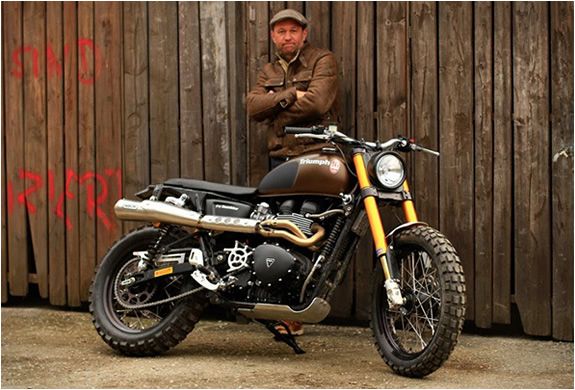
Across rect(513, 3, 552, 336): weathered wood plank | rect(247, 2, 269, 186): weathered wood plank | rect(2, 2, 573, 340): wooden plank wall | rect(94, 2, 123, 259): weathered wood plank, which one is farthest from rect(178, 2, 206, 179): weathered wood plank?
rect(513, 3, 552, 336): weathered wood plank

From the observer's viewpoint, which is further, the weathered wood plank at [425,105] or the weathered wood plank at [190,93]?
the weathered wood plank at [190,93]

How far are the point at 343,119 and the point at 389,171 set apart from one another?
1201 millimetres

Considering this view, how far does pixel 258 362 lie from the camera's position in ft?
21.1

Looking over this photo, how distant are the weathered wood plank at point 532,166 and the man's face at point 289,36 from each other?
1317 mm

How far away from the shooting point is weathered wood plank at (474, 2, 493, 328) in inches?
273

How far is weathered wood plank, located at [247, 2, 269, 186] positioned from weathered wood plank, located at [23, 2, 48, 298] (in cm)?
169

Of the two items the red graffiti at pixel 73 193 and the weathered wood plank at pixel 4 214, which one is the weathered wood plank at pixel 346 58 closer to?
the red graffiti at pixel 73 193

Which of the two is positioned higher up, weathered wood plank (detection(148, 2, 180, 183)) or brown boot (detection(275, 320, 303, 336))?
weathered wood plank (detection(148, 2, 180, 183))

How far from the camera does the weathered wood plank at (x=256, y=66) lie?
7555 mm

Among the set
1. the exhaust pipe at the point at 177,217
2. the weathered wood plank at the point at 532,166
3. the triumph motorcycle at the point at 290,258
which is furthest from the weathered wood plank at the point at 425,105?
the exhaust pipe at the point at 177,217

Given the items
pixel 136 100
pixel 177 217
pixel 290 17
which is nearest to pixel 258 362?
pixel 177 217

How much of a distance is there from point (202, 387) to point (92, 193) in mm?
2744

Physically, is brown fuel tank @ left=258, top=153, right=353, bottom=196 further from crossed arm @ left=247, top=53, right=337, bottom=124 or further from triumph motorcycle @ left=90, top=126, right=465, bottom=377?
crossed arm @ left=247, top=53, right=337, bottom=124

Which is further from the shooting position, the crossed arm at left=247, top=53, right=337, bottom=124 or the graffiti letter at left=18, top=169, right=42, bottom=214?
the graffiti letter at left=18, top=169, right=42, bottom=214
